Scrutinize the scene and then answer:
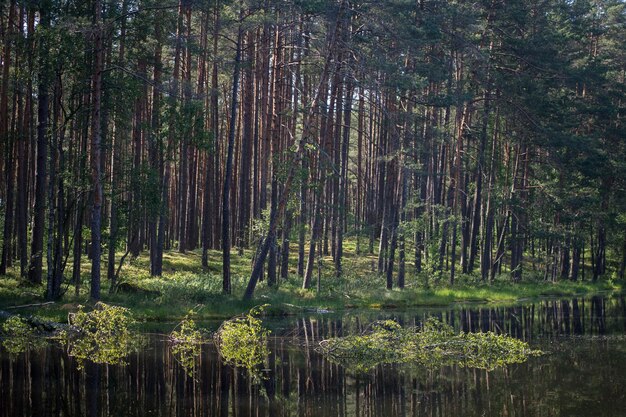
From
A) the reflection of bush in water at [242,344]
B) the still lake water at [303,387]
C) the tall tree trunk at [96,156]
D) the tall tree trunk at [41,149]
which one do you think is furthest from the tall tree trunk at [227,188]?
the reflection of bush in water at [242,344]

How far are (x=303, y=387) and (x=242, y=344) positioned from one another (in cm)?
513

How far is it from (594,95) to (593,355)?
29236mm

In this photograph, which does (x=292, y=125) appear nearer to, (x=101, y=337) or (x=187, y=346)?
(x=101, y=337)

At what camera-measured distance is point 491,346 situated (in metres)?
17.4

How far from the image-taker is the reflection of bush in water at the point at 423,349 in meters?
17.0

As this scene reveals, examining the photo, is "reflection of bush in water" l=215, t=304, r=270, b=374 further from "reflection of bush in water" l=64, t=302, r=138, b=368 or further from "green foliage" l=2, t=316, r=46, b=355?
"green foliage" l=2, t=316, r=46, b=355

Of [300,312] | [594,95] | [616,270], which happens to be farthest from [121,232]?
[616,270]

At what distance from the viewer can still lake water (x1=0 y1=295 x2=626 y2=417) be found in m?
11.6

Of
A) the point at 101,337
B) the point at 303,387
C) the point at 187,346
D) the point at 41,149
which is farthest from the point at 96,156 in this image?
the point at 303,387

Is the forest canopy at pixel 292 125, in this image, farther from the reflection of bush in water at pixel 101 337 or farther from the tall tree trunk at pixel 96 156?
the reflection of bush in water at pixel 101 337

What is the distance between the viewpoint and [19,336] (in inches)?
734

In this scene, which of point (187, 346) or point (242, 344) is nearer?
point (187, 346)

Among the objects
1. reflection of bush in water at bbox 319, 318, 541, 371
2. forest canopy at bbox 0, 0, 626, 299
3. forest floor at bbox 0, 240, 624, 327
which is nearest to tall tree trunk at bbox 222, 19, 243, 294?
forest canopy at bbox 0, 0, 626, 299

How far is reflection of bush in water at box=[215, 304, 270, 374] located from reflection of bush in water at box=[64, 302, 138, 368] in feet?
7.41
